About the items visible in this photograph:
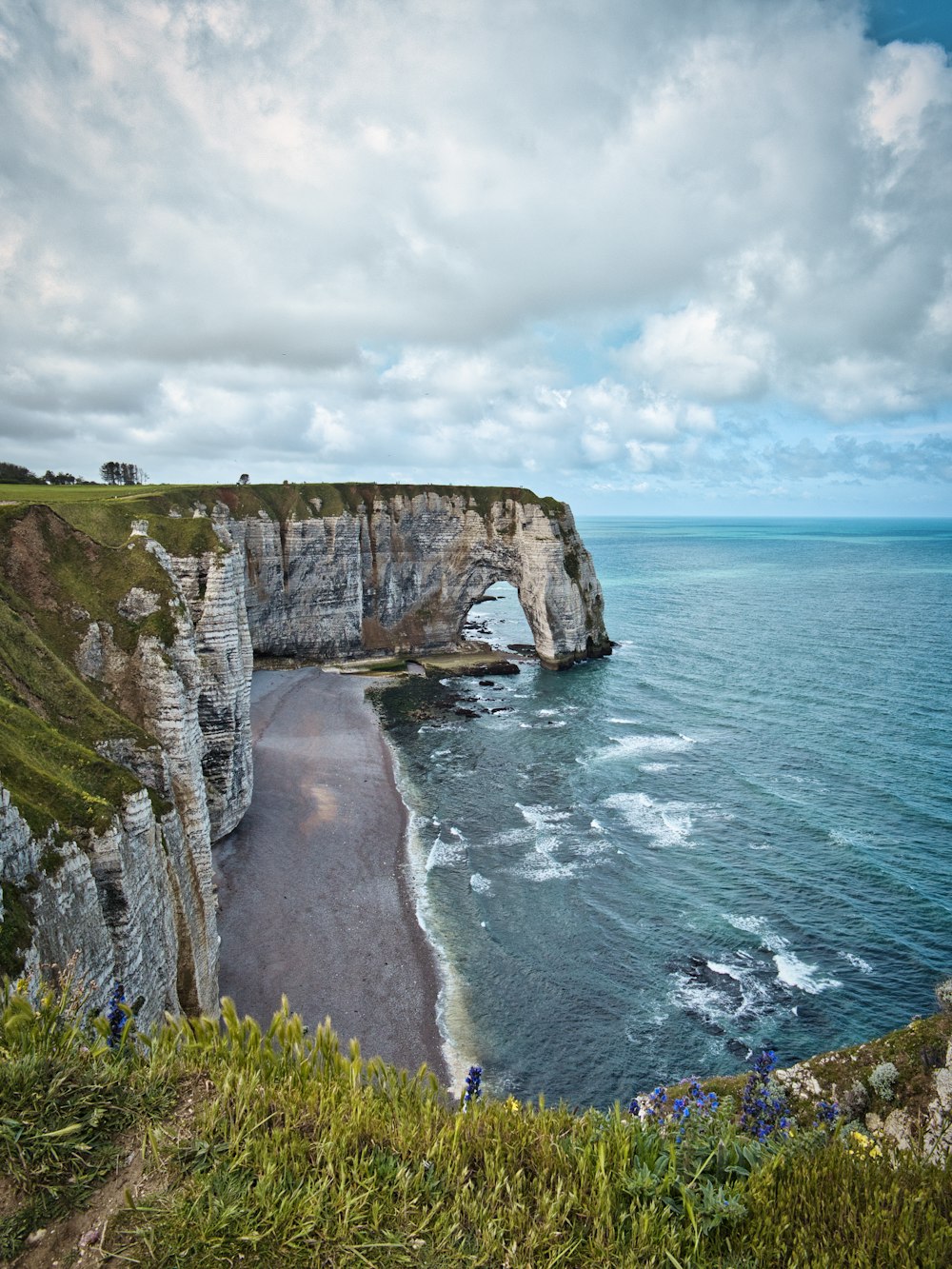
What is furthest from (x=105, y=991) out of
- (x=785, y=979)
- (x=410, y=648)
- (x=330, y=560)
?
(x=410, y=648)

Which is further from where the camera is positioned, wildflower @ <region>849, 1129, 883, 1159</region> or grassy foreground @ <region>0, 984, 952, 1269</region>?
wildflower @ <region>849, 1129, 883, 1159</region>

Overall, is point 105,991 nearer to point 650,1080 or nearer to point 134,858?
point 134,858

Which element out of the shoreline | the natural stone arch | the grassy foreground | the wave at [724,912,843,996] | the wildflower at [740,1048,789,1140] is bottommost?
the wave at [724,912,843,996]

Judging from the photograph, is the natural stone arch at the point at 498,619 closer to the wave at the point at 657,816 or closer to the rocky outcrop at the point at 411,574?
the rocky outcrop at the point at 411,574

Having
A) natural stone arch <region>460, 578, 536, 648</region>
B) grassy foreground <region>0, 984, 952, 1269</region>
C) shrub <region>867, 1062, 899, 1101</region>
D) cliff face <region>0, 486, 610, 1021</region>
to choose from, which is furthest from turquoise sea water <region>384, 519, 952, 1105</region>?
natural stone arch <region>460, 578, 536, 648</region>

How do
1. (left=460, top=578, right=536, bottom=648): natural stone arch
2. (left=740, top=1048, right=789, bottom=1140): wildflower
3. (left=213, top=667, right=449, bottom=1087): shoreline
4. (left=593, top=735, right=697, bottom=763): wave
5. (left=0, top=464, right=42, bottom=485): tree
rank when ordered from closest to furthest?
(left=740, top=1048, right=789, bottom=1140): wildflower < (left=213, top=667, right=449, bottom=1087): shoreline < (left=593, top=735, right=697, bottom=763): wave < (left=0, top=464, right=42, bottom=485): tree < (left=460, top=578, right=536, bottom=648): natural stone arch

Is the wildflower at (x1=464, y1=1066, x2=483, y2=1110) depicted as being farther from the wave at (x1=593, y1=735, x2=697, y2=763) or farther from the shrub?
the wave at (x1=593, y1=735, x2=697, y2=763)
